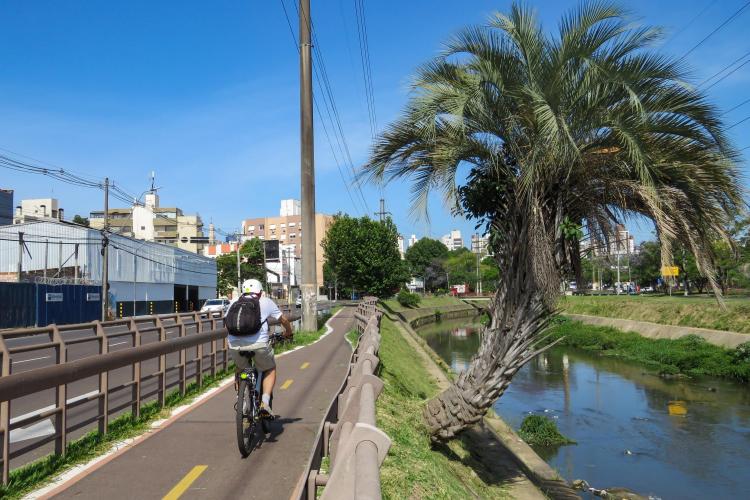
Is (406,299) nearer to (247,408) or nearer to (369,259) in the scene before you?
(369,259)

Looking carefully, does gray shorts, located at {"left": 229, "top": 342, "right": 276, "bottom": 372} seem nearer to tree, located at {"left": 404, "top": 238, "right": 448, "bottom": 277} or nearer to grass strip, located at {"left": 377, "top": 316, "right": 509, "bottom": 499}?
grass strip, located at {"left": 377, "top": 316, "right": 509, "bottom": 499}

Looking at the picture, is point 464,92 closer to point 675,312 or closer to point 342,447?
point 342,447

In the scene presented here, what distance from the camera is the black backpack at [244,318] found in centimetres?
672

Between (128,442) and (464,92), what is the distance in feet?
20.1

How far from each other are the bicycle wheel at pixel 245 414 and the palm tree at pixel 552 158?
3.36 metres

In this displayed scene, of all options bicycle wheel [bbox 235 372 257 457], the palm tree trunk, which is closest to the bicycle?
bicycle wheel [bbox 235 372 257 457]

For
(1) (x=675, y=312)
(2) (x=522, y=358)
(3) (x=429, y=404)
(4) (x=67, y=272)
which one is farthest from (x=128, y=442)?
(4) (x=67, y=272)

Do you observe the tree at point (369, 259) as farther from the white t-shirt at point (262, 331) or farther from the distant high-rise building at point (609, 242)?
the white t-shirt at point (262, 331)

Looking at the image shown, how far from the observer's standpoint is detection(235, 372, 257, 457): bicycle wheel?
20.1ft

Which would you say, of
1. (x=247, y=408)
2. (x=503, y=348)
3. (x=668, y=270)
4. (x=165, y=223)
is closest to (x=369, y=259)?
(x=503, y=348)

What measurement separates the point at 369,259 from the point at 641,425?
3588cm

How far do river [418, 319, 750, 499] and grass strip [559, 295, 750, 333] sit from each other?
4701 millimetres

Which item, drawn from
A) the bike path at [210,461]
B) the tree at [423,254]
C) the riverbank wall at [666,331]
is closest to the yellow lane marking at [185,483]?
the bike path at [210,461]

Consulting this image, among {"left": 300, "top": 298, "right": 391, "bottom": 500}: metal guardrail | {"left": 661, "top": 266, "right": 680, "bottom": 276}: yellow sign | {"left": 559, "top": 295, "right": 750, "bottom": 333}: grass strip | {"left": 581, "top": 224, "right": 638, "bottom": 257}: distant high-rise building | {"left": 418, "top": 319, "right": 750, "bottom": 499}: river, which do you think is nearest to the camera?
{"left": 300, "top": 298, "right": 391, "bottom": 500}: metal guardrail
